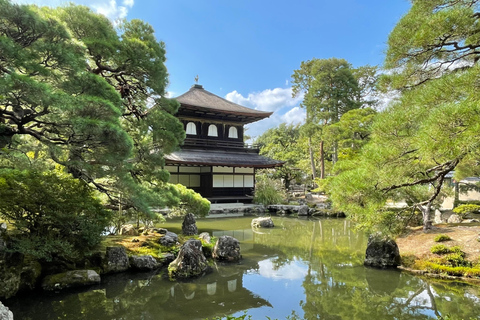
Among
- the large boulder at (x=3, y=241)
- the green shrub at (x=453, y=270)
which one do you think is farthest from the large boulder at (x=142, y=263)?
the green shrub at (x=453, y=270)

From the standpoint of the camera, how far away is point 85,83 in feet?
16.8

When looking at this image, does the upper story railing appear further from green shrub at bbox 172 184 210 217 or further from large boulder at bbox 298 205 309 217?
green shrub at bbox 172 184 210 217

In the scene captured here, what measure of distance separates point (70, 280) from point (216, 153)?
1308 cm

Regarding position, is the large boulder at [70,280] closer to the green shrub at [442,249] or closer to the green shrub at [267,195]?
the green shrub at [442,249]

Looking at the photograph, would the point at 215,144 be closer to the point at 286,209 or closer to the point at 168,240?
the point at 286,209

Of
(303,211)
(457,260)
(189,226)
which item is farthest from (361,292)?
(303,211)

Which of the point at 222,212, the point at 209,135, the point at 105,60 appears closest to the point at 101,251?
the point at 105,60

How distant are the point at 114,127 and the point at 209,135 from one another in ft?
45.8

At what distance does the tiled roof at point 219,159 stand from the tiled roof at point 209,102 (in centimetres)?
265

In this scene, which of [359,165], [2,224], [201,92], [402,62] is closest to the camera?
[402,62]

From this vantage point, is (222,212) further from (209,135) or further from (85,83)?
(85,83)

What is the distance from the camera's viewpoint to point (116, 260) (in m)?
6.23

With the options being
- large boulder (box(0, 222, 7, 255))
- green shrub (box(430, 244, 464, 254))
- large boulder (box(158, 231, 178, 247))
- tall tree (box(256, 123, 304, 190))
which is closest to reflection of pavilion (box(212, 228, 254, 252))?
large boulder (box(158, 231, 178, 247))

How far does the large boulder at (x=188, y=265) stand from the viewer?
5969 mm
